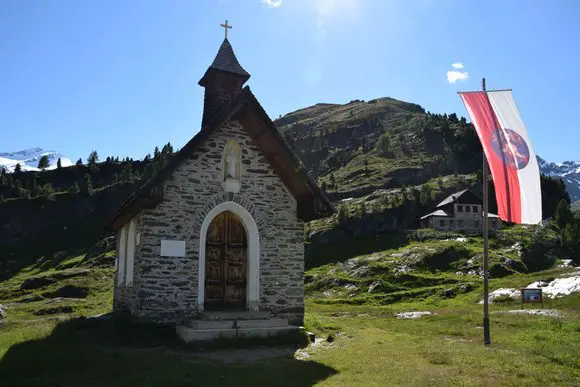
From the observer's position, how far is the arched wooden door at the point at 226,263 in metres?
15.6

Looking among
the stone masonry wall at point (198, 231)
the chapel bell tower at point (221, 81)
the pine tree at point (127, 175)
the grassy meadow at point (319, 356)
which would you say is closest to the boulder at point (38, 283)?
Answer: the grassy meadow at point (319, 356)

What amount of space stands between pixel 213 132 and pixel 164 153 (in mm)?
115106

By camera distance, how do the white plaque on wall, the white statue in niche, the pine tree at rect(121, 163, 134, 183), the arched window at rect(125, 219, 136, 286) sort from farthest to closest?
the pine tree at rect(121, 163, 134, 183)
the arched window at rect(125, 219, 136, 286)
the white statue in niche
the white plaque on wall

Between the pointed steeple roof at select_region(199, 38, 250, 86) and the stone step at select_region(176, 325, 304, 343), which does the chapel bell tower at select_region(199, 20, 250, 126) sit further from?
the stone step at select_region(176, 325, 304, 343)

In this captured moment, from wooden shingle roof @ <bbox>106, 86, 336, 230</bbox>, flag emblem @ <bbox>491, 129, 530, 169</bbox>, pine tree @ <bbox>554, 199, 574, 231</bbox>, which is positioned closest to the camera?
flag emblem @ <bbox>491, 129, 530, 169</bbox>

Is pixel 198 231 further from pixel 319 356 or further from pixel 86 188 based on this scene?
pixel 86 188

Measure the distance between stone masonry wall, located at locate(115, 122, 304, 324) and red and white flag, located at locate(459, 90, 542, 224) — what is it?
21.7 feet

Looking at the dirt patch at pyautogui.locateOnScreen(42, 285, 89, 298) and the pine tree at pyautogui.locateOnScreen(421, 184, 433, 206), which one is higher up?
the pine tree at pyautogui.locateOnScreen(421, 184, 433, 206)

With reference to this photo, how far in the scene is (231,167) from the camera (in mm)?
15531

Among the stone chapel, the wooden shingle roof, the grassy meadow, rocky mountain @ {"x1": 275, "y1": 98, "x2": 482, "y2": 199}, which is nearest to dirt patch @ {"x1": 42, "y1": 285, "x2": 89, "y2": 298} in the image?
the grassy meadow

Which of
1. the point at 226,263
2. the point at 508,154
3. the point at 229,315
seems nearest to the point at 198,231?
the point at 226,263

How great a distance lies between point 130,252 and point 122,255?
82.0 inches

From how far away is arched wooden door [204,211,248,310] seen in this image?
51.1 feet

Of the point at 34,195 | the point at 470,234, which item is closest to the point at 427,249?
the point at 470,234
